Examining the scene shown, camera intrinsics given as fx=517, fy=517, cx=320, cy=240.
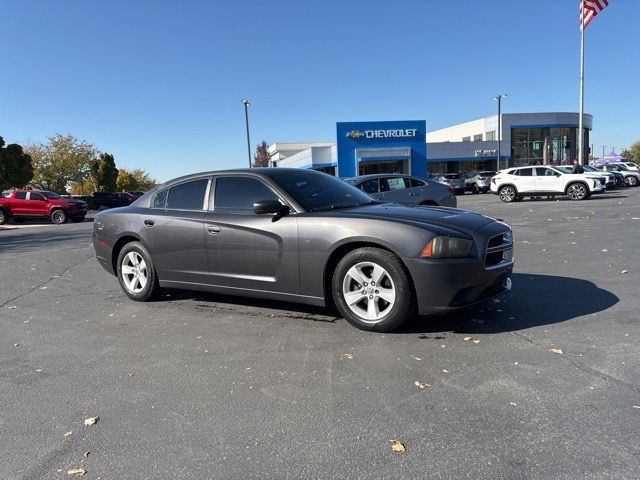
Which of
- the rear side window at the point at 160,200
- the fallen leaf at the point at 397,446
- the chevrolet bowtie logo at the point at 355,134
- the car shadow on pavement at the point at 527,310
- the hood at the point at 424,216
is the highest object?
the chevrolet bowtie logo at the point at 355,134

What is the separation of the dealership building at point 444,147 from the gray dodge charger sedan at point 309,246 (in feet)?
129

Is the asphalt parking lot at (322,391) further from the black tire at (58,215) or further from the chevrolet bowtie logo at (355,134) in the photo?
the chevrolet bowtie logo at (355,134)

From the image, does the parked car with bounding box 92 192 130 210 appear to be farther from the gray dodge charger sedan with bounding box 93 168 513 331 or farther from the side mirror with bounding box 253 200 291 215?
the side mirror with bounding box 253 200 291 215

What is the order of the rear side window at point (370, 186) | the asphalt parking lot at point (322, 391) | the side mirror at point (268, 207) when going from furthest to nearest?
the rear side window at point (370, 186) < the side mirror at point (268, 207) < the asphalt parking lot at point (322, 391)

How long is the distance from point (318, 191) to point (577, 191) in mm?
20620

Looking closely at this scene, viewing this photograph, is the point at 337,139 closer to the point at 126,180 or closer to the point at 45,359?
the point at 126,180

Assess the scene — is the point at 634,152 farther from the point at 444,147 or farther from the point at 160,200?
the point at 160,200

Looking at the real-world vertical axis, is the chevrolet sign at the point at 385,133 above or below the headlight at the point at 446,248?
above

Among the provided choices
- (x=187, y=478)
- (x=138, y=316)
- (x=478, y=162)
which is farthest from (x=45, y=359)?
(x=478, y=162)

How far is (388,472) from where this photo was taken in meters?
2.60

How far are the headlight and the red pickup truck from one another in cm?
2650

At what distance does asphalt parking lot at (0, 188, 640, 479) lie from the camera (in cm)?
273

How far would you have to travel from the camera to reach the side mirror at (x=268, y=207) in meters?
5.00

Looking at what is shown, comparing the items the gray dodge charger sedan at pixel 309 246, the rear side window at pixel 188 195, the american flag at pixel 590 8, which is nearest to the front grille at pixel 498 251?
the gray dodge charger sedan at pixel 309 246
